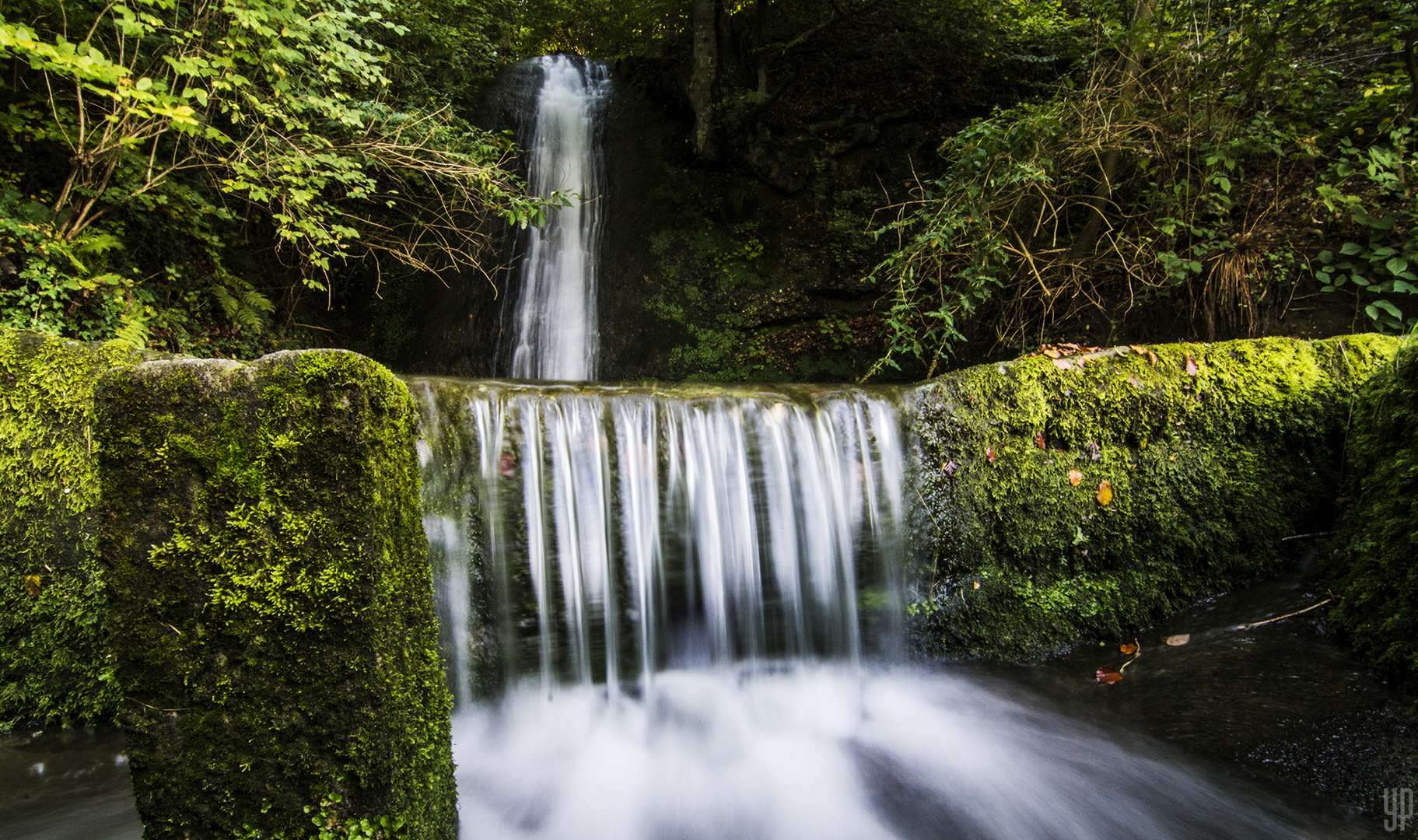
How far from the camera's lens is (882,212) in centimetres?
847

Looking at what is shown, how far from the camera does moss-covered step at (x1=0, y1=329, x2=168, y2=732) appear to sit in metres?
2.93

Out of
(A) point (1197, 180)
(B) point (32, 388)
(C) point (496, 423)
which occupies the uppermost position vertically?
(A) point (1197, 180)

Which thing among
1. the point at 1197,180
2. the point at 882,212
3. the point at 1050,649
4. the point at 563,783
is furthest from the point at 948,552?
the point at 882,212

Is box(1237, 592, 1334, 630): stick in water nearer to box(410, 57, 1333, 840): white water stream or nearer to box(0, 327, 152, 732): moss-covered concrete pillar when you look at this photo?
box(410, 57, 1333, 840): white water stream

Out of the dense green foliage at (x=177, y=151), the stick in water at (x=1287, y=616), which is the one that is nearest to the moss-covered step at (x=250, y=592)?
the dense green foliage at (x=177, y=151)

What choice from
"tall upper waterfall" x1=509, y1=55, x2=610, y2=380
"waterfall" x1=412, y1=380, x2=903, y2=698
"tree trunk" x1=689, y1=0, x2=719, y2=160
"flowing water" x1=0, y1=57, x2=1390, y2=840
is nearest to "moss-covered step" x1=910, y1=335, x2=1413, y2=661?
"flowing water" x1=0, y1=57, x2=1390, y2=840

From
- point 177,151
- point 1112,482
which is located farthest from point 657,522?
point 177,151

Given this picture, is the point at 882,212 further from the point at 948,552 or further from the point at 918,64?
the point at 948,552

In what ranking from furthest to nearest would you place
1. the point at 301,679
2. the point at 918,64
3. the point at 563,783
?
1. the point at 918,64
2. the point at 563,783
3. the point at 301,679

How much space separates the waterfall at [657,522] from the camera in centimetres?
355

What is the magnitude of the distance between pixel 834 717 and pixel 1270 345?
3.86 metres

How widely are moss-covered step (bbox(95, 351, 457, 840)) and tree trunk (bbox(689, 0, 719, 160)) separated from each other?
7831 mm

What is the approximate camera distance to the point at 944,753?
3287 mm
